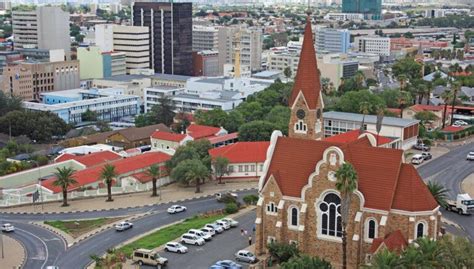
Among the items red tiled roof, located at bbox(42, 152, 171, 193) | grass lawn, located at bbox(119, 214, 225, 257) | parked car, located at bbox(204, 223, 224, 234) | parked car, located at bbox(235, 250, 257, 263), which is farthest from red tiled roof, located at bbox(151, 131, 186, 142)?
parked car, located at bbox(235, 250, 257, 263)

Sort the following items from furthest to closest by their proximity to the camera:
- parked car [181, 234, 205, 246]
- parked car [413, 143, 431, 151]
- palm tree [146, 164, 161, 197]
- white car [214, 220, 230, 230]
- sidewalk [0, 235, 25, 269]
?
parked car [413, 143, 431, 151] < palm tree [146, 164, 161, 197] < white car [214, 220, 230, 230] < parked car [181, 234, 205, 246] < sidewalk [0, 235, 25, 269]

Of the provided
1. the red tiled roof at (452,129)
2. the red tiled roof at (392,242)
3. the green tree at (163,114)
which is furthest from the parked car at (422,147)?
the red tiled roof at (392,242)

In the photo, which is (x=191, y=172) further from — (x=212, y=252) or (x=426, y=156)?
(x=426, y=156)

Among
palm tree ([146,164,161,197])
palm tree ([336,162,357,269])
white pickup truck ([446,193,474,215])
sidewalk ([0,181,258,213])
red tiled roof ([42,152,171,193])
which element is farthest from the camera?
red tiled roof ([42,152,171,193])

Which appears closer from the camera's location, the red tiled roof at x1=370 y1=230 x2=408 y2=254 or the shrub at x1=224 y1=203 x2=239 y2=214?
the red tiled roof at x1=370 y1=230 x2=408 y2=254

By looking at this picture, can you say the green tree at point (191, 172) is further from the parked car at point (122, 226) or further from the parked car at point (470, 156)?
the parked car at point (470, 156)

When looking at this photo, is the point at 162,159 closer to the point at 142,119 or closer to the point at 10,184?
the point at 10,184

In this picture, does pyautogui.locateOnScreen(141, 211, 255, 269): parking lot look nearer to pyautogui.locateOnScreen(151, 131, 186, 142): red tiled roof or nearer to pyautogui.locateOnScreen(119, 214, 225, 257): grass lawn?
pyautogui.locateOnScreen(119, 214, 225, 257): grass lawn
